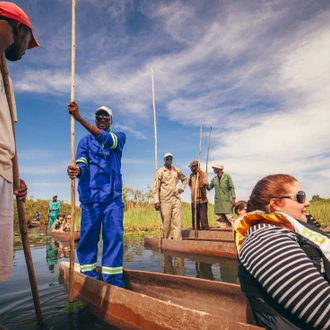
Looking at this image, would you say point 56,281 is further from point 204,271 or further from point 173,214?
point 173,214

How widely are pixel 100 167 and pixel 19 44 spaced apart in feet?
6.11

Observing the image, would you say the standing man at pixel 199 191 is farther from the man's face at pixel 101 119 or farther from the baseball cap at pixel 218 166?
Result: the man's face at pixel 101 119

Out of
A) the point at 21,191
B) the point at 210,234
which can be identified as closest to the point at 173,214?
the point at 210,234

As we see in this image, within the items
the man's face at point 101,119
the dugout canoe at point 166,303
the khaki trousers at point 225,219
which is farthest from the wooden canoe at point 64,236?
the man's face at point 101,119

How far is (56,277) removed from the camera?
4.70 meters

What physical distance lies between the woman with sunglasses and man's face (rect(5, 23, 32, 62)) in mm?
1779

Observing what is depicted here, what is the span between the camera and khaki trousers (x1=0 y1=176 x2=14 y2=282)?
1794 mm

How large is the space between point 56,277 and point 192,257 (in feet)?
9.44

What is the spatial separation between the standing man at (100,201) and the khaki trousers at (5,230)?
133 centimetres

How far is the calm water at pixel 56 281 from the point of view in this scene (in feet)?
9.15

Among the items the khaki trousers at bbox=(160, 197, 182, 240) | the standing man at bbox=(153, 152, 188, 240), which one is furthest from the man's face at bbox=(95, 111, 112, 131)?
the khaki trousers at bbox=(160, 197, 182, 240)

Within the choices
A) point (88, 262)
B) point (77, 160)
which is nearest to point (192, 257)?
point (88, 262)

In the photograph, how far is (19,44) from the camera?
6.01 feet

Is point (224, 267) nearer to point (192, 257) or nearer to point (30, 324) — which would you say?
point (192, 257)
